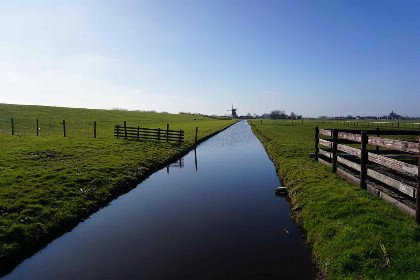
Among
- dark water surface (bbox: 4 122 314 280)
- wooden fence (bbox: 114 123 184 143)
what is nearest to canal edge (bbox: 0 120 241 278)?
dark water surface (bbox: 4 122 314 280)

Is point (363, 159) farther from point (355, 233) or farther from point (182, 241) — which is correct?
point (182, 241)

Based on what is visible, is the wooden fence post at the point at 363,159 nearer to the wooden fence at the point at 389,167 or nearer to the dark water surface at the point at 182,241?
the wooden fence at the point at 389,167

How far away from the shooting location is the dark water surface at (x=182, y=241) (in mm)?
6793

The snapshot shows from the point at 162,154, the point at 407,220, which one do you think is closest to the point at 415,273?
the point at 407,220

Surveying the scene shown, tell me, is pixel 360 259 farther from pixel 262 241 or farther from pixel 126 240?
pixel 126 240

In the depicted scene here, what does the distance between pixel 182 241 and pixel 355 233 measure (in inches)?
193

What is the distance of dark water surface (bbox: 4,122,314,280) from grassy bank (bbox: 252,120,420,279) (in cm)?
58

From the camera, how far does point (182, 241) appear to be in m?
8.30

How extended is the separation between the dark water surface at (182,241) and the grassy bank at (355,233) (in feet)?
1.89

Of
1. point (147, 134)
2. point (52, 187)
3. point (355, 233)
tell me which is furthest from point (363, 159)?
point (147, 134)

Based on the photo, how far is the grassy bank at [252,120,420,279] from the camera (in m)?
5.82

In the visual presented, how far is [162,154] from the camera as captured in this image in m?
23.6

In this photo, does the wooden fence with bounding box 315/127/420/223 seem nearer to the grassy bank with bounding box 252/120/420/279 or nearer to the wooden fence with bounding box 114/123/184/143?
the grassy bank with bounding box 252/120/420/279

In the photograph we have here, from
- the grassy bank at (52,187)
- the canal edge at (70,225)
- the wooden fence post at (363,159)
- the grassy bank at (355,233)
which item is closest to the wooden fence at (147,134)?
the grassy bank at (52,187)
